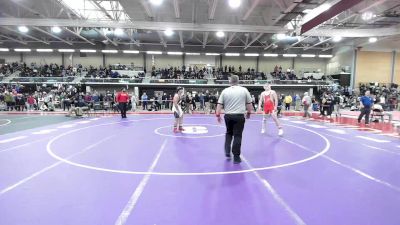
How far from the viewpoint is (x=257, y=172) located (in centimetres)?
533

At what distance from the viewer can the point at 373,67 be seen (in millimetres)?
32719

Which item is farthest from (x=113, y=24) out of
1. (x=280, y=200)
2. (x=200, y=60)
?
(x=200, y=60)

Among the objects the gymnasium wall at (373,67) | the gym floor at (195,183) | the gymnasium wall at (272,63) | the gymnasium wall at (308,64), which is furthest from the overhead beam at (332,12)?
the gymnasium wall at (308,64)

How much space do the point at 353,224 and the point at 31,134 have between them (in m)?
10.1

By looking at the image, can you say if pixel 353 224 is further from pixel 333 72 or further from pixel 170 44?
pixel 333 72

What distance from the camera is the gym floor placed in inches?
137

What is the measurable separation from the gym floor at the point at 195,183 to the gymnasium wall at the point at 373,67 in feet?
91.0

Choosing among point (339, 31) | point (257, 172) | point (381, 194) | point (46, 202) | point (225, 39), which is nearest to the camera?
point (46, 202)

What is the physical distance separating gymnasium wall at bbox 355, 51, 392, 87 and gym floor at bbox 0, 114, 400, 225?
27748mm

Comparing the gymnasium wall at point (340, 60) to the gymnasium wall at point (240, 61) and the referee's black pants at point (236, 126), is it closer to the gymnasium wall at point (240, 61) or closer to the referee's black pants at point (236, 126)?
the gymnasium wall at point (240, 61)

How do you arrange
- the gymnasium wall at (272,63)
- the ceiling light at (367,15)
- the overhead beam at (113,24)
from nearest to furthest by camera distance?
the ceiling light at (367,15), the overhead beam at (113,24), the gymnasium wall at (272,63)

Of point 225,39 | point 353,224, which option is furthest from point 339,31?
point 353,224

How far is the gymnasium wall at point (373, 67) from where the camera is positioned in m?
32.5

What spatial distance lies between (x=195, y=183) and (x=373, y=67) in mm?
34683
